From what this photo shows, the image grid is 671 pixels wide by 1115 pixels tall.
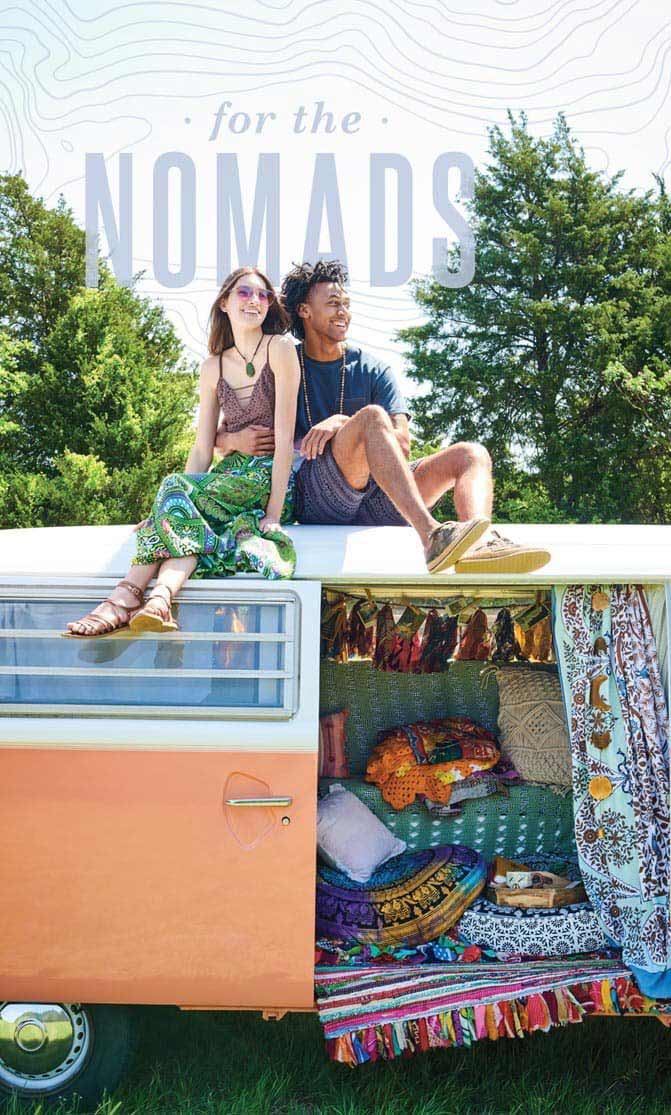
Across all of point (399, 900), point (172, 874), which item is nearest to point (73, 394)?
point (399, 900)

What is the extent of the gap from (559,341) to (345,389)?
20.2 meters

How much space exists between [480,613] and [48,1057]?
2594mm

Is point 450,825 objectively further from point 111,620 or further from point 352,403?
point 352,403

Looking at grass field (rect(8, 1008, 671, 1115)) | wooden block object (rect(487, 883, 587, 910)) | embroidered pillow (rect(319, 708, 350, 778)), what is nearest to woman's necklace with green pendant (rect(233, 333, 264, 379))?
embroidered pillow (rect(319, 708, 350, 778))

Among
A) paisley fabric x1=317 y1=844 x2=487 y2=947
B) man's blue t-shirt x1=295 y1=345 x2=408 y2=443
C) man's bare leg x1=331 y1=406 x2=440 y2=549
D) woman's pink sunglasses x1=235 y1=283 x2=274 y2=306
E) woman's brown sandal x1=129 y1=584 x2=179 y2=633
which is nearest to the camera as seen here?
woman's brown sandal x1=129 y1=584 x2=179 y2=633

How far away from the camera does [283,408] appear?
4.87m

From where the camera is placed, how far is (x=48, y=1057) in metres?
4.11

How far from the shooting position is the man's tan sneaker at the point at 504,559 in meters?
3.98

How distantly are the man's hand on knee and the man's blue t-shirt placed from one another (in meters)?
→ 0.52

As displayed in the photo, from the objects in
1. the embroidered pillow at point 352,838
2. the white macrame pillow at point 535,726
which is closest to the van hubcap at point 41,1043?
the embroidered pillow at point 352,838

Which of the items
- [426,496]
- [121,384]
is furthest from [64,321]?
[426,496]

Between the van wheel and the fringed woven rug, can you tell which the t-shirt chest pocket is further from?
the van wheel

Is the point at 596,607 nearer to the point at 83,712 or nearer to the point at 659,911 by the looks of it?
the point at 659,911

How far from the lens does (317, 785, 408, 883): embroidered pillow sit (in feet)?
15.4
